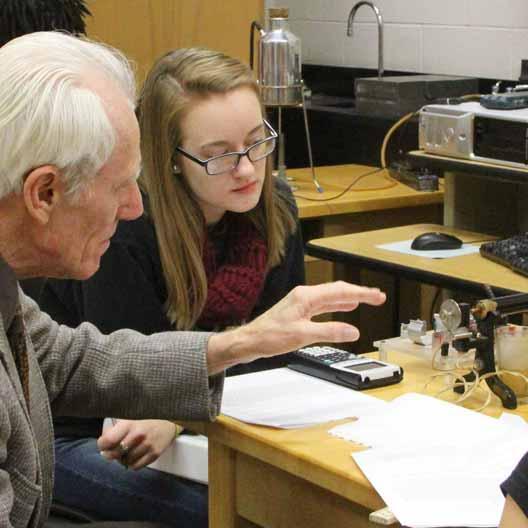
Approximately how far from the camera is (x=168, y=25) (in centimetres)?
410

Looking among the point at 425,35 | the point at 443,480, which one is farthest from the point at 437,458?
the point at 425,35

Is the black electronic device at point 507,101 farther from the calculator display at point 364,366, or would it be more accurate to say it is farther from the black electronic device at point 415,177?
the calculator display at point 364,366

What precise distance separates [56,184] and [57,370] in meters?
0.46

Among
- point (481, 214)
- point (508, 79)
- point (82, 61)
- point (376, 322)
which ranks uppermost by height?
point (82, 61)

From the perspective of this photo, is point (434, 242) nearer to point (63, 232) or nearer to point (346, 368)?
point (346, 368)

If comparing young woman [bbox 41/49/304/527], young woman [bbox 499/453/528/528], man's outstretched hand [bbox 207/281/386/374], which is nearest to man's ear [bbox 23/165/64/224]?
man's outstretched hand [bbox 207/281/386/374]

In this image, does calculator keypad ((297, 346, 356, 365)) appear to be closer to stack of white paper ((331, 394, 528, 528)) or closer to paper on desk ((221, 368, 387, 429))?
paper on desk ((221, 368, 387, 429))

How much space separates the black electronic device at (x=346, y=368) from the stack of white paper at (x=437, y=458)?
0.25ft

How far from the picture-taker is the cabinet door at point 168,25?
3975 millimetres

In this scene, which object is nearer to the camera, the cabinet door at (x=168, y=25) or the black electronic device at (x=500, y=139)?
the black electronic device at (x=500, y=139)

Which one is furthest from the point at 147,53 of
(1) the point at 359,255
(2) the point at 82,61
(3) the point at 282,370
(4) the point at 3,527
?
(4) the point at 3,527

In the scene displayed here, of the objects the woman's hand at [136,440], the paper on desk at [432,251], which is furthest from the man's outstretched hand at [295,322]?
the paper on desk at [432,251]

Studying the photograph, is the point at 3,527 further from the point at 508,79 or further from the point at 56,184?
the point at 508,79

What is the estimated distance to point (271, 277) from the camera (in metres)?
2.45
